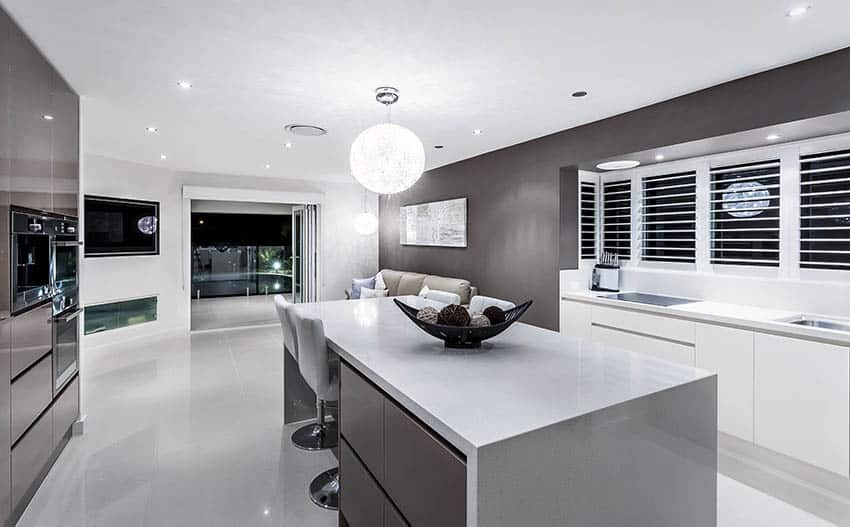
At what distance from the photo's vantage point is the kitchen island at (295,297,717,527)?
1.07 metres

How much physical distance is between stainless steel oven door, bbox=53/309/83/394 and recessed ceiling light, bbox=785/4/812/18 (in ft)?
13.6

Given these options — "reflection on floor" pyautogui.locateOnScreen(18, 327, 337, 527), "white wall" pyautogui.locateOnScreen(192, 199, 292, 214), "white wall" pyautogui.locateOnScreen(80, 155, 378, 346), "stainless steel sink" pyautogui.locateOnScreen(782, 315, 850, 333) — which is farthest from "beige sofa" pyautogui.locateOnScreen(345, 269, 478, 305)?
"white wall" pyautogui.locateOnScreen(192, 199, 292, 214)

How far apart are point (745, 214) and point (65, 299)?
4.77 meters

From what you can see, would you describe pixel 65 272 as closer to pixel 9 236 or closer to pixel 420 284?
pixel 9 236

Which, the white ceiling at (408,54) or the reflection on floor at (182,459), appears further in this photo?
the reflection on floor at (182,459)

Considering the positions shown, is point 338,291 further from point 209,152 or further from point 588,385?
point 588,385

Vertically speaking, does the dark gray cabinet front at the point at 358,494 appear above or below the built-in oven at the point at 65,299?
below

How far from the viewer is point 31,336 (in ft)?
7.33

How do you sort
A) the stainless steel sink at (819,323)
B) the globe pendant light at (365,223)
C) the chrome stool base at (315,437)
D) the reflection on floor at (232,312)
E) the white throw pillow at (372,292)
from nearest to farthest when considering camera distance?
the stainless steel sink at (819,323), the chrome stool base at (315,437), the white throw pillow at (372,292), the globe pendant light at (365,223), the reflection on floor at (232,312)

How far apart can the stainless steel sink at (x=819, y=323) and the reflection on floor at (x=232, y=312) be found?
6734 millimetres

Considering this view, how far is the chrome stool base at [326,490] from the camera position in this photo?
2287 millimetres

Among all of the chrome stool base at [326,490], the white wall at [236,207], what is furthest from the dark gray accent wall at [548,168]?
the white wall at [236,207]

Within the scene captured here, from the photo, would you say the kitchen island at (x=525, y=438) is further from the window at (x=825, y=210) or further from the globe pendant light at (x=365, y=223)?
the globe pendant light at (x=365, y=223)

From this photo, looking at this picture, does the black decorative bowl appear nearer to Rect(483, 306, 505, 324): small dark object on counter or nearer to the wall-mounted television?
Rect(483, 306, 505, 324): small dark object on counter
